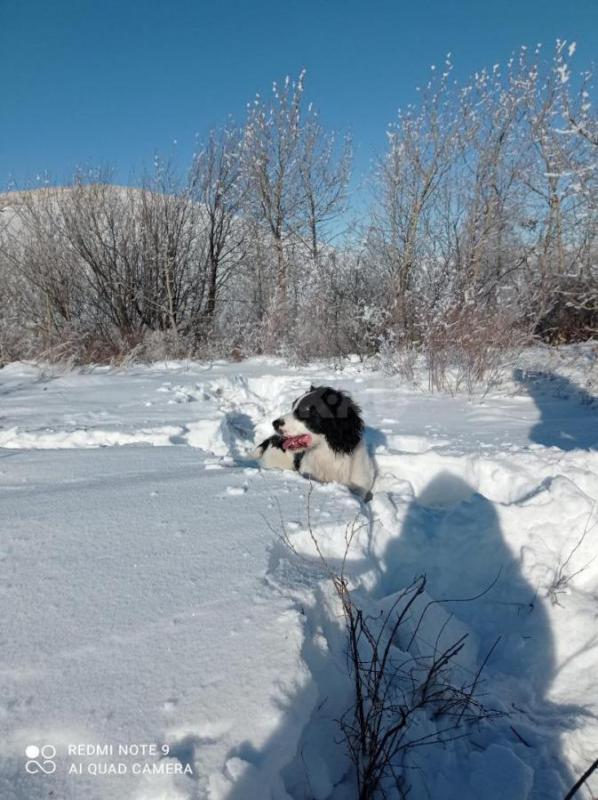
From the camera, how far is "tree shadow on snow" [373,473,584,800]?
133cm

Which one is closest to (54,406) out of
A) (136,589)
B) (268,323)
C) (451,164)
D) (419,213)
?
(136,589)

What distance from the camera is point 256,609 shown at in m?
1.52

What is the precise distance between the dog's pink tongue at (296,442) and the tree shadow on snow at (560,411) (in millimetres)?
1994

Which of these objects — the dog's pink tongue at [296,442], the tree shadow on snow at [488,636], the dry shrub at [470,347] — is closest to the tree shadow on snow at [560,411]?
the dry shrub at [470,347]

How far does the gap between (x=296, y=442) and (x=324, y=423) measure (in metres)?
0.30

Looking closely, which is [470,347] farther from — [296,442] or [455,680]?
[455,680]

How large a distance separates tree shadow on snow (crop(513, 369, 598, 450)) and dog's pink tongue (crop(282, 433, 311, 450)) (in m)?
1.99

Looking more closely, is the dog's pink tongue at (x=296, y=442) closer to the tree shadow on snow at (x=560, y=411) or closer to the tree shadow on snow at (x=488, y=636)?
the tree shadow on snow at (x=488, y=636)

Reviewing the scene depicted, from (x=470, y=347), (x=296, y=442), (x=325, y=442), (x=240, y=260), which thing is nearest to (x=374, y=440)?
(x=325, y=442)

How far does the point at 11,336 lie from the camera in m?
8.82

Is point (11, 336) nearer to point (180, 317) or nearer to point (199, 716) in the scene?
point (180, 317)

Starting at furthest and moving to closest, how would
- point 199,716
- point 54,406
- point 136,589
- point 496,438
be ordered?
point 54,406 → point 496,438 → point 136,589 → point 199,716

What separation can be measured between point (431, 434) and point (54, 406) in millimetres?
3944

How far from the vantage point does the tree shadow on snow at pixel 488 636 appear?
4.38 feet
